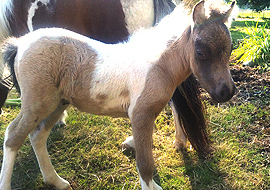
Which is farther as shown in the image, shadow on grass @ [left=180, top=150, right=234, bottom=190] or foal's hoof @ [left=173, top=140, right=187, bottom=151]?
foal's hoof @ [left=173, top=140, right=187, bottom=151]

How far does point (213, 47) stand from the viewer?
5.23 feet

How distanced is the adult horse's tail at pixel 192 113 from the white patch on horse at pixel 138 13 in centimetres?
90

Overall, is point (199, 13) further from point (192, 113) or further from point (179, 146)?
point (179, 146)

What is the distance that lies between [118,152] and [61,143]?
0.68m

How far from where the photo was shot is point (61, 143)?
9.46 feet

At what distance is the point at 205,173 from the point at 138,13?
1.89 meters

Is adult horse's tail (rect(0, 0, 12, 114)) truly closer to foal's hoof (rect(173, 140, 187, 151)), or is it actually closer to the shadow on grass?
foal's hoof (rect(173, 140, 187, 151))

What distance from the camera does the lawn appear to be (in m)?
2.35

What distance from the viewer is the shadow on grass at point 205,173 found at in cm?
231

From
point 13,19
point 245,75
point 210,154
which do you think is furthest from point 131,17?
point 245,75

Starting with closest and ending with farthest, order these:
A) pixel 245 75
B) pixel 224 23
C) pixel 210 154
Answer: pixel 224 23 → pixel 210 154 → pixel 245 75

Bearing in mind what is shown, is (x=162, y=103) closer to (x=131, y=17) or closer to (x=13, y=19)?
(x=131, y=17)

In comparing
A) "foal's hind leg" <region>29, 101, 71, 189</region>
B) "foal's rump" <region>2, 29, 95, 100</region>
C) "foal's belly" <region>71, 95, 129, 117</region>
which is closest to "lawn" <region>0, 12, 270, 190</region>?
"foal's hind leg" <region>29, 101, 71, 189</region>

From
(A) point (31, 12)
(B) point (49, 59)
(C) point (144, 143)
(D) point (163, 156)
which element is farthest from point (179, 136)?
(A) point (31, 12)
